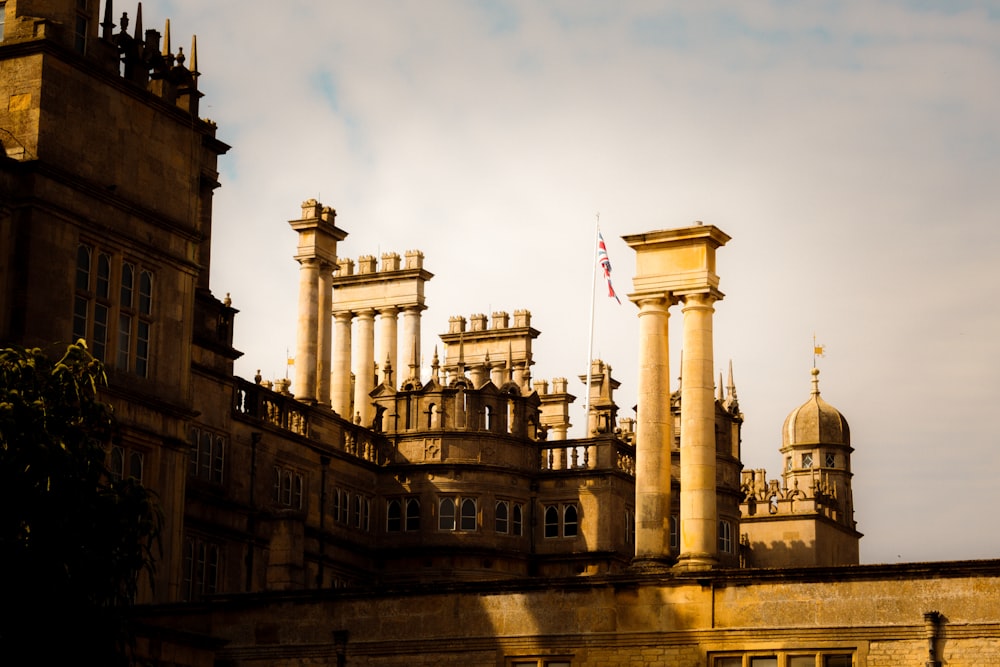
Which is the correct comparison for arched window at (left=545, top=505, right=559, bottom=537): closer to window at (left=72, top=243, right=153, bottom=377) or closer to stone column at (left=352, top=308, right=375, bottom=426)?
stone column at (left=352, top=308, right=375, bottom=426)

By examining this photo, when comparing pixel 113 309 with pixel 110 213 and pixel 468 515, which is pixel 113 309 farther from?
pixel 468 515

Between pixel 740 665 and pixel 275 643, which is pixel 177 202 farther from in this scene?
pixel 740 665

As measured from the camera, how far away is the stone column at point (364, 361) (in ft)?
240

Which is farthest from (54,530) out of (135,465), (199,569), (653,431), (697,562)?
(199,569)

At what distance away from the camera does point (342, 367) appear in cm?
7238

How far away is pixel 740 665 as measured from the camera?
3809 cm

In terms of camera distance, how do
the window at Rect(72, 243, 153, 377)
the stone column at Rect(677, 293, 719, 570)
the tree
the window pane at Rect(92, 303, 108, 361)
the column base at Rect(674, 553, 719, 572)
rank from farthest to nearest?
the window pane at Rect(92, 303, 108, 361) < the window at Rect(72, 243, 153, 377) < the stone column at Rect(677, 293, 719, 570) < the column base at Rect(674, 553, 719, 572) < the tree

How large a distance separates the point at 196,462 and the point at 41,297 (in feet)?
40.4

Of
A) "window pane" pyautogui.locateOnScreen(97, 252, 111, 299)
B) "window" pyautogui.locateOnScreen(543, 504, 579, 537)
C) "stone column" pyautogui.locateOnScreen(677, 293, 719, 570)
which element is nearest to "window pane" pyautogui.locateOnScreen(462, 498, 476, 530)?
"window" pyautogui.locateOnScreen(543, 504, 579, 537)

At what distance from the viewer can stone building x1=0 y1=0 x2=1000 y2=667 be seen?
37969mm

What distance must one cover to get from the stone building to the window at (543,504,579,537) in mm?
717

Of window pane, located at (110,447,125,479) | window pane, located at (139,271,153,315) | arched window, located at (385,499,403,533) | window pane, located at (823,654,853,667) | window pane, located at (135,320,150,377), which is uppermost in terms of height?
window pane, located at (139,271,153,315)

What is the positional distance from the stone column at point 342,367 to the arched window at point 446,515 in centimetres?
619

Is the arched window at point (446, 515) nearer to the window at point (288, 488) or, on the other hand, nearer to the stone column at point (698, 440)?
the window at point (288, 488)
